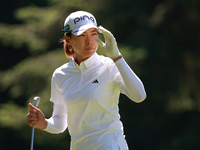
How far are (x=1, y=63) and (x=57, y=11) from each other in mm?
1525

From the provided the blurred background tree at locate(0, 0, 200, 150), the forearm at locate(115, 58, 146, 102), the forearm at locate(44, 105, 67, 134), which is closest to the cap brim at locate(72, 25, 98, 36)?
the forearm at locate(115, 58, 146, 102)

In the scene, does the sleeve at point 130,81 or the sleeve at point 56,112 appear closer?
the sleeve at point 130,81

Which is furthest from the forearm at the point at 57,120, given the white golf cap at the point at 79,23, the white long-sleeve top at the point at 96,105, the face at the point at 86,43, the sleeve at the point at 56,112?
the white golf cap at the point at 79,23

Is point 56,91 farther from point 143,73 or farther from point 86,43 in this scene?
point 143,73


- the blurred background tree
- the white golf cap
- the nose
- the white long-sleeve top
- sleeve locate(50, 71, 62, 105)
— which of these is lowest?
the white long-sleeve top

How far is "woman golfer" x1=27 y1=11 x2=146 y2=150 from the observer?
2.21m

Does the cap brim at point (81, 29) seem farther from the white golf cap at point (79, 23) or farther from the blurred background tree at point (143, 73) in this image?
the blurred background tree at point (143, 73)

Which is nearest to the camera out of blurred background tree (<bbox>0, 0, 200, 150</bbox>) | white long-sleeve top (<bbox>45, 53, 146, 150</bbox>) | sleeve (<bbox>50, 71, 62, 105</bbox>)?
white long-sleeve top (<bbox>45, 53, 146, 150</bbox>)

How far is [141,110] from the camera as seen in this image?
6.04 metres

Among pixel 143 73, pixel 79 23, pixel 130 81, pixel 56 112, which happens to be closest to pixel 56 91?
pixel 56 112

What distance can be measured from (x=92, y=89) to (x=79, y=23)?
0.42 meters

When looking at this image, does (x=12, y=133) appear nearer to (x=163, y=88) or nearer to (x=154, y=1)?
(x=163, y=88)

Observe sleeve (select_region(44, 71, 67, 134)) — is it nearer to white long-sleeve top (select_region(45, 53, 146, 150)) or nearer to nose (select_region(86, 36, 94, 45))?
white long-sleeve top (select_region(45, 53, 146, 150))

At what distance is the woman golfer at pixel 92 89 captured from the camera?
221cm
